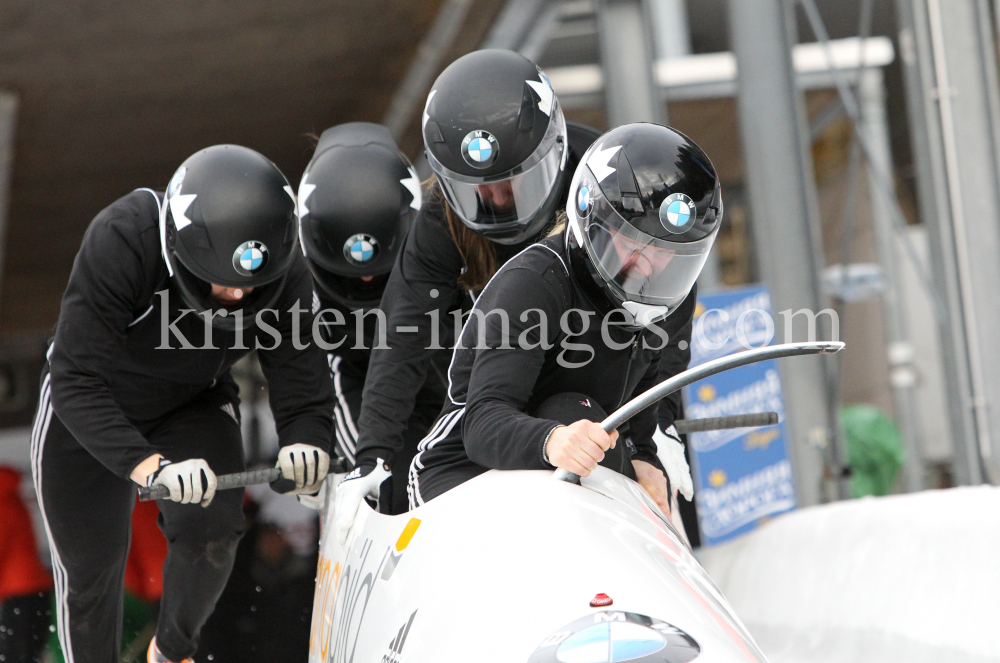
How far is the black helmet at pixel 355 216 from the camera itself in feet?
10.2

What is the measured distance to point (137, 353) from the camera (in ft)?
9.46

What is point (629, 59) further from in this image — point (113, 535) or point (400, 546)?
point (400, 546)

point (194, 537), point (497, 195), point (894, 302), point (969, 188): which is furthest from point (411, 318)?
point (894, 302)

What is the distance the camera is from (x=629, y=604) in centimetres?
152

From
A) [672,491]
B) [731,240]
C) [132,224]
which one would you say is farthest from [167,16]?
[731,240]

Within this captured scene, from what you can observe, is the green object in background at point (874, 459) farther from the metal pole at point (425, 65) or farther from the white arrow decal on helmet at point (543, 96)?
the white arrow decal on helmet at point (543, 96)

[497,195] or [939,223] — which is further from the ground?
[497,195]

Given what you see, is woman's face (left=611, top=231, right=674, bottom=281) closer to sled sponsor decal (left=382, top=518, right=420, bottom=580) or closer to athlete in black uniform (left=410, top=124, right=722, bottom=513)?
athlete in black uniform (left=410, top=124, right=722, bottom=513)

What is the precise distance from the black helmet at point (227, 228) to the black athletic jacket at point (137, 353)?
0.33ft

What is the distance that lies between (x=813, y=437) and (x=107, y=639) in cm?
390

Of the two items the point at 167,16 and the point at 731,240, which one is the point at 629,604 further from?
the point at 731,240

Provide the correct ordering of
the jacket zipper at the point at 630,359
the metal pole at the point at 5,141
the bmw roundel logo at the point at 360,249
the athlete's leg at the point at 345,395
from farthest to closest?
the metal pole at the point at 5,141 < the athlete's leg at the point at 345,395 < the bmw roundel logo at the point at 360,249 < the jacket zipper at the point at 630,359

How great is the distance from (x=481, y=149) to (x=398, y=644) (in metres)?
1.24

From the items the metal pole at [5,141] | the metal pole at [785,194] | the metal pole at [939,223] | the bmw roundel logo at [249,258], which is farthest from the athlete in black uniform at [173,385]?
the metal pole at [5,141]
